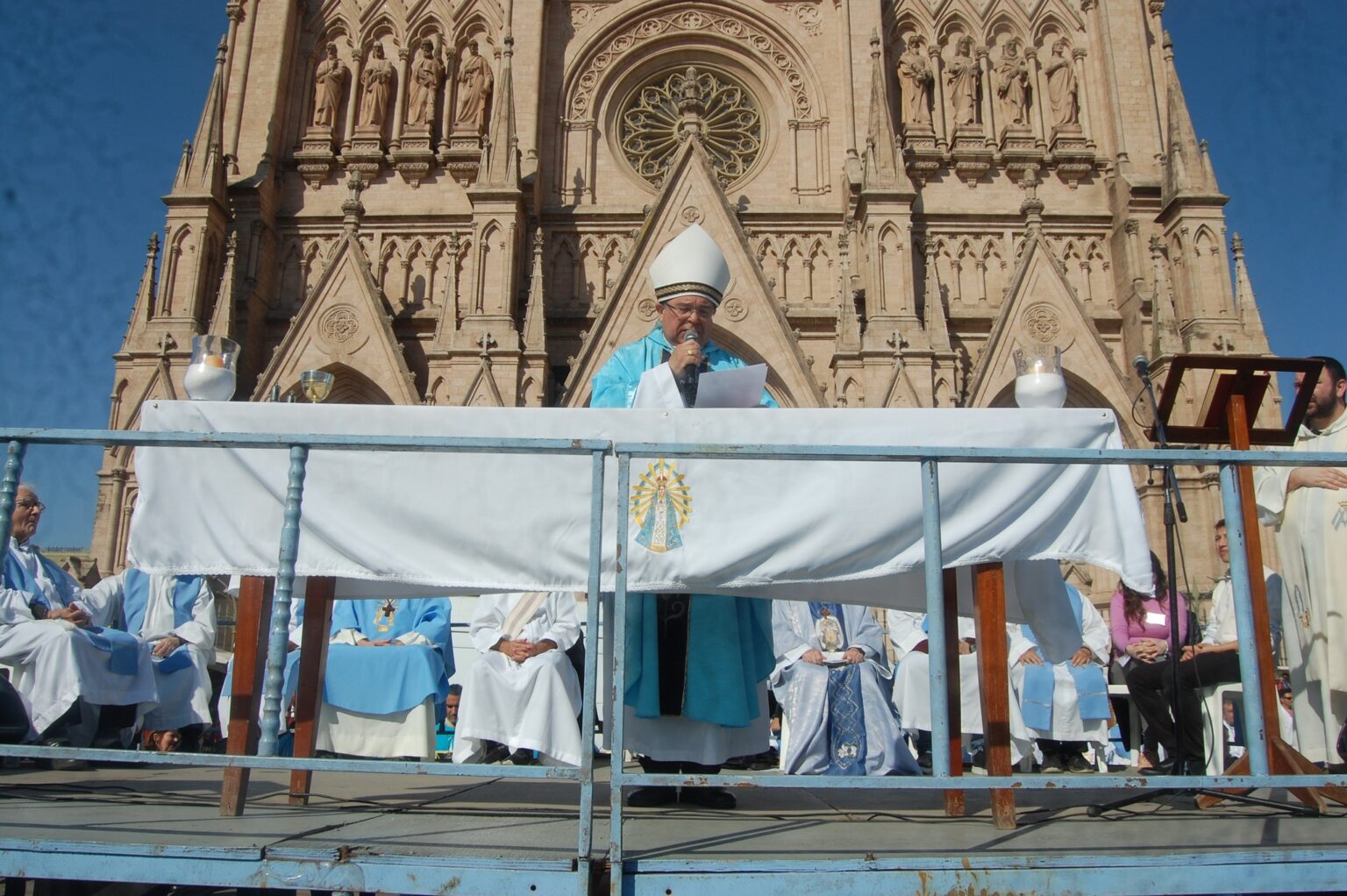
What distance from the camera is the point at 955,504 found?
325 cm

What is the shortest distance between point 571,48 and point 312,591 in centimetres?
1779

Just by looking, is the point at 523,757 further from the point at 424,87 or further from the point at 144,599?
the point at 424,87

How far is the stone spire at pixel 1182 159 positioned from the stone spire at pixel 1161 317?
1050mm

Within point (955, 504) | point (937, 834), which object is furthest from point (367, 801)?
point (955, 504)

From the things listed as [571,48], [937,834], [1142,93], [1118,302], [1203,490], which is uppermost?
[571,48]

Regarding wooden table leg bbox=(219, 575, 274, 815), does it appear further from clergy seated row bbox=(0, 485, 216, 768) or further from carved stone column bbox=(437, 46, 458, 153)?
carved stone column bbox=(437, 46, 458, 153)

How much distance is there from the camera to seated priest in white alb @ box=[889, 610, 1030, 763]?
7.66m

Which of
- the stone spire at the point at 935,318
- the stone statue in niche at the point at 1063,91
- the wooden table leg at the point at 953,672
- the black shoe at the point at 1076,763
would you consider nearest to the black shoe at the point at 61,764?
the wooden table leg at the point at 953,672

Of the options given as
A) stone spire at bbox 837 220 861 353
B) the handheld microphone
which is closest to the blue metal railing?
the handheld microphone

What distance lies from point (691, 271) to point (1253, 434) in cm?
246

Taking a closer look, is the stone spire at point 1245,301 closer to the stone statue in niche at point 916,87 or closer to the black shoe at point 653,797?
the stone statue in niche at point 916,87

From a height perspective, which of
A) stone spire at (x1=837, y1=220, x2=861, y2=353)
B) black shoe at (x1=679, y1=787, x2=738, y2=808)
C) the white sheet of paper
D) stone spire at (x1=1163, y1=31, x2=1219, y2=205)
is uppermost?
stone spire at (x1=1163, y1=31, x2=1219, y2=205)

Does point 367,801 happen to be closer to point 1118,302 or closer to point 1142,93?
point 1118,302

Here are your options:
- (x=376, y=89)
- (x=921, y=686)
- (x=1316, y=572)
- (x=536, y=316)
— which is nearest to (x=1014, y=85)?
(x=536, y=316)
